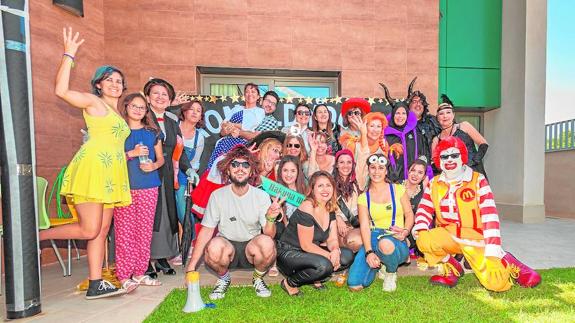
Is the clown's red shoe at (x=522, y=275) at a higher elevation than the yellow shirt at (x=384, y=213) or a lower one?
lower

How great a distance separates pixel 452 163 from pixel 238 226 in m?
2.01

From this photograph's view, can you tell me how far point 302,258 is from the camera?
2.79 m

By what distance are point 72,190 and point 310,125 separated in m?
2.71

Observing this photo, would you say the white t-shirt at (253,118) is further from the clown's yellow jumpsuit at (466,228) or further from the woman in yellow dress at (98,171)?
the clown's yellow jumpsuit at (466,228)

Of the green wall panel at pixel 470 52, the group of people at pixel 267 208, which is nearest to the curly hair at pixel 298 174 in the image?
the group of people at pixel 267 208

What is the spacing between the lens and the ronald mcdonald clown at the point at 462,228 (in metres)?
2.90

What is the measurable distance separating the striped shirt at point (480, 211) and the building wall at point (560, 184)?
27.8 ft

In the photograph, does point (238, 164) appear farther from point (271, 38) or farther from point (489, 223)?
point (271, 38)

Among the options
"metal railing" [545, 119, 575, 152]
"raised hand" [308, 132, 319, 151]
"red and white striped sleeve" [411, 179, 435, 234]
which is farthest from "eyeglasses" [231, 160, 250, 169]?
"metal railing" [545, 119, 575, 152]

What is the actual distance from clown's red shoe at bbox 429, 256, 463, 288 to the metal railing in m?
9.17

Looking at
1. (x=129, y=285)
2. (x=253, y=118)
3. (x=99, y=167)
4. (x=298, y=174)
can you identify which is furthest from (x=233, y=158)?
(x=253, y=118)

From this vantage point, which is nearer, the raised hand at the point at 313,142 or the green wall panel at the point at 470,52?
the raised hand at the point at 313,142

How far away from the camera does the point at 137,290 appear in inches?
121

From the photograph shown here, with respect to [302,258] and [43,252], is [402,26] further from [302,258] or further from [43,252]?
[43,252]
